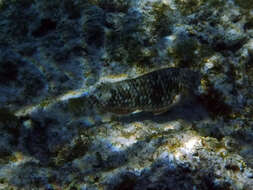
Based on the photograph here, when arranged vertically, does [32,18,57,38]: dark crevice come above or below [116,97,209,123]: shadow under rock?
above

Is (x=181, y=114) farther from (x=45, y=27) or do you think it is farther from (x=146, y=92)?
(x=45, y=27)

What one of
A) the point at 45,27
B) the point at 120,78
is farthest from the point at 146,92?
the point at 45,27

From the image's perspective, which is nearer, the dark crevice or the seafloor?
the seafloor

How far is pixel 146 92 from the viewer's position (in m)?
3.93

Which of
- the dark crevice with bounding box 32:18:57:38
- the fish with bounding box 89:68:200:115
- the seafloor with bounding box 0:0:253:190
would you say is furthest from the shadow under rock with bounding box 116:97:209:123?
the dark crevice with bounding box 32:18:57:38

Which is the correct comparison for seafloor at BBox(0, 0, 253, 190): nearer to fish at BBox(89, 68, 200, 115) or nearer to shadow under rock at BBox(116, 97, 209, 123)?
shadow under rock at BBox(116, 97, 209, 123)

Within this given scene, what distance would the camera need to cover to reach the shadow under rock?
421cm

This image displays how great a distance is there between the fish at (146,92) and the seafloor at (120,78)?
27cm

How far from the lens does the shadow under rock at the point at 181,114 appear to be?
4.21m

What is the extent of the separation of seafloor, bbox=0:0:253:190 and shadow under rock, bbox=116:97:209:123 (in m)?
0.02

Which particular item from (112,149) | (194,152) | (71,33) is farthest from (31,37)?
(194,152)

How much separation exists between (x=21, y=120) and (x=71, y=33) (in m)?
2.18

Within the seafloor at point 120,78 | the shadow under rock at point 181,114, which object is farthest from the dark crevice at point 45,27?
the shadow under rock at point 181,114

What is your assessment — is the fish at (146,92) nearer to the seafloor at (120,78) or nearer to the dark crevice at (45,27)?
the seafloor at (120,78)
